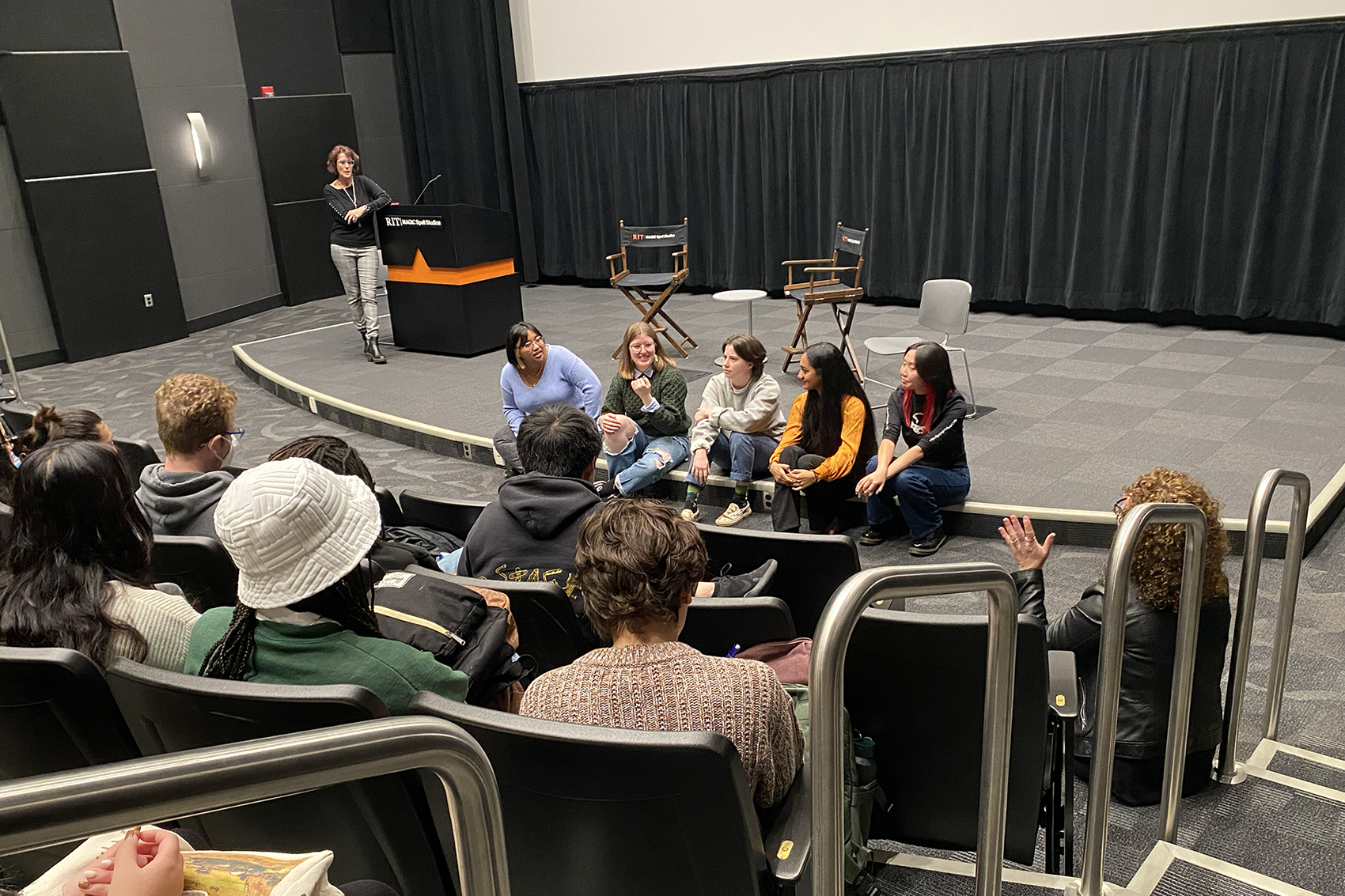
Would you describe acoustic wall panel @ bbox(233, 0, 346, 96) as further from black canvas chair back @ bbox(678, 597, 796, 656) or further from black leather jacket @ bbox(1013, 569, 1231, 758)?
black leather jacket @ bbox(1013, 569, 1231, 758)

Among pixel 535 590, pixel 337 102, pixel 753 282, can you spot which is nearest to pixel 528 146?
pixel 337 102

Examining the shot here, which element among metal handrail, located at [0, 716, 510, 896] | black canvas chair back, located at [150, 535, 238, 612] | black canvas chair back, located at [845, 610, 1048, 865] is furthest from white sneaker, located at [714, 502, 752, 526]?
metal handrail, located at [0, 716, 510, 896]

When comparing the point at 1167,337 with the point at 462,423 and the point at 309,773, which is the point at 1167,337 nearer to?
the point at 462,423

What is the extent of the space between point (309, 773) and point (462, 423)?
5323 mm

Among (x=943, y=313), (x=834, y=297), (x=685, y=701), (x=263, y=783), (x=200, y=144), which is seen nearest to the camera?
(x=263, y=783)

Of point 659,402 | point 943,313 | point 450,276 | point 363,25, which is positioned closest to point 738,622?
point 659,402

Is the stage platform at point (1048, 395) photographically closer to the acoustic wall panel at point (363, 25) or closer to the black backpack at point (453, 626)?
the black backpack at point (453, 626)

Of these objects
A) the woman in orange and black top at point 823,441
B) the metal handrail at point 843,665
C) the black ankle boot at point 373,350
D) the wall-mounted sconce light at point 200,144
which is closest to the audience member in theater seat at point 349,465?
the metal handrail at point 843,665

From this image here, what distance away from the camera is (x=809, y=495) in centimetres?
450

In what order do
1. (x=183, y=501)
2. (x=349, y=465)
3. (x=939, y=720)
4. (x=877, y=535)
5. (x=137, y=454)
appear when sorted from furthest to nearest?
(x=877, y=535) → (x=137, y=454) → (x=183, y=501) → (x=349, y=465) → (x=939, y=720)

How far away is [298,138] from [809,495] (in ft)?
26.1

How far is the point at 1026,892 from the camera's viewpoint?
2047 millimetres

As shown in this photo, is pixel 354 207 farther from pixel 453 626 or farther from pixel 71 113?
pixel 453 626

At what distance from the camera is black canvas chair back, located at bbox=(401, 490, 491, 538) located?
3156 mm
